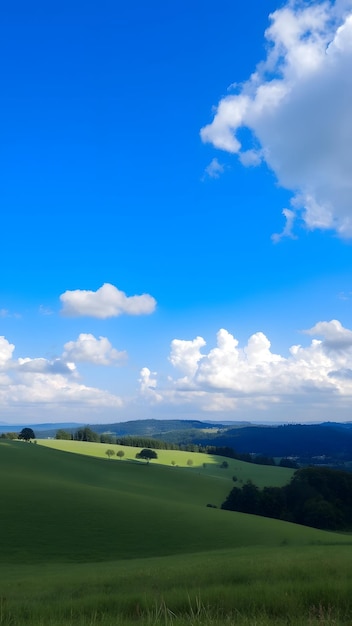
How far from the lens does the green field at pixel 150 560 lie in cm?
816

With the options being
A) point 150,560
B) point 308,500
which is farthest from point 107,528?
point 308,500

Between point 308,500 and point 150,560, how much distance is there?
174ft

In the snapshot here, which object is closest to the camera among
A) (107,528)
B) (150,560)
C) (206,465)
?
(150,560)

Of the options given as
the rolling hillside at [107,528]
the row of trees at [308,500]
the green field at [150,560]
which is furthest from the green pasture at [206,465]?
the rolling hillside at [107,528]

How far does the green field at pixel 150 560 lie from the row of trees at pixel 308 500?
9.80 meters

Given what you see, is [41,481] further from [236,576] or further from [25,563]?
[236,576]

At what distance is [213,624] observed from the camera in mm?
6070

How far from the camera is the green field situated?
8.16 meters

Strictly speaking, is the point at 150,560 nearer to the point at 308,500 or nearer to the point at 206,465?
the point at 308,500

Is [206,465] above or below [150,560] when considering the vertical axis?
below

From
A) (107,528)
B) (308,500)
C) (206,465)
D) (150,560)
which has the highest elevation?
(150,560)

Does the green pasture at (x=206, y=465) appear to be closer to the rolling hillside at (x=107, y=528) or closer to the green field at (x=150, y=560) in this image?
the green field at (x=150, y=560)

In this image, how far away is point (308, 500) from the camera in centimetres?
7612

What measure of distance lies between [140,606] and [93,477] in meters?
92.5
